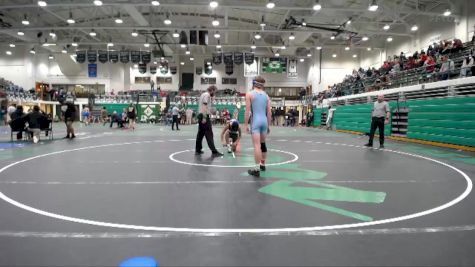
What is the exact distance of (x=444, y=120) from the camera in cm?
1355

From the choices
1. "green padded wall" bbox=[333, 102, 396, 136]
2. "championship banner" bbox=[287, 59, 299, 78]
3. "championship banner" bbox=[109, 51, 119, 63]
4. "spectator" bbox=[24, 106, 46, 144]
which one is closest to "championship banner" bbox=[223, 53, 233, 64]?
"championship banner" bbox=[287, 59, 299, 78]

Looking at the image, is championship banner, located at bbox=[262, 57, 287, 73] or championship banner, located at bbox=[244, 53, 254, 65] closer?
championship banner, located at bbox=[244, 53, 254, 65]

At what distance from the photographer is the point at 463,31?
82.1 ft

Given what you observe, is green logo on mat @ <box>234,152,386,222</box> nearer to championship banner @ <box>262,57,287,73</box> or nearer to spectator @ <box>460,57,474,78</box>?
spectator @ <box>460,57,474,78</box>

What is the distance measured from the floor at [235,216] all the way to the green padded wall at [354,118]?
45.7 feet

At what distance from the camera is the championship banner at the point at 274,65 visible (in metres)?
38.7

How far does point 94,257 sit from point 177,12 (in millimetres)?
35604

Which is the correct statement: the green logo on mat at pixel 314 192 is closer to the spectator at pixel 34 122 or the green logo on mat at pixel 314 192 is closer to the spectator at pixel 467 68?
the spectator at pixel 467 68

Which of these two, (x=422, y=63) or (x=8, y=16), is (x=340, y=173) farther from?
(x=8, y=16)

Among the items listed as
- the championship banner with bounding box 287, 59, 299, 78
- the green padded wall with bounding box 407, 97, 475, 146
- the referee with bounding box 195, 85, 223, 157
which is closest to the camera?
the referee with bounding box 195, 85, 223, 157

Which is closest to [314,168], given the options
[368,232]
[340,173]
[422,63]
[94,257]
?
[340,173]

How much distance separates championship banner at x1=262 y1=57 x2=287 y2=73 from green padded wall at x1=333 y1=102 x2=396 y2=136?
499 inches

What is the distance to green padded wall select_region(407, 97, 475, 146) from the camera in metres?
12.1

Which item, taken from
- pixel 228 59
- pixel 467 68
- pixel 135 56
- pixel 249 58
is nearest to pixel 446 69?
pixel 467 68
